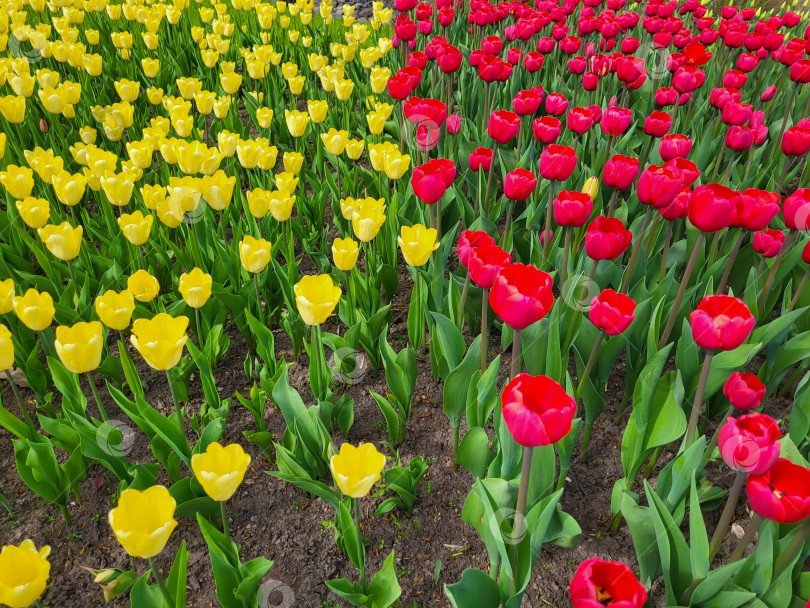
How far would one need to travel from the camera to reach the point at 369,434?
2209mm

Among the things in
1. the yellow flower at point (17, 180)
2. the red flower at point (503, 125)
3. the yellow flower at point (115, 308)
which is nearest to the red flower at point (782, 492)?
the yellow flower at point (115, 308)

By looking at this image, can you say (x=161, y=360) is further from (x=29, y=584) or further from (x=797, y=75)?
(x=797, y=75)

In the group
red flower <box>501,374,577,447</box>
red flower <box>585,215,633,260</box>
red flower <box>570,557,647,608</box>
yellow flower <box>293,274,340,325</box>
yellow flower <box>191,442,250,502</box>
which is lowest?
yellow flower <box>191,442,250,502</box>

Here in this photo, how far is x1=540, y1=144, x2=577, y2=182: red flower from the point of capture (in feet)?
7.61

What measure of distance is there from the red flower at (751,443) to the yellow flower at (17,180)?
103 inches

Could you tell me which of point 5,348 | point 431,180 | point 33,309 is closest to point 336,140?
point 431,180

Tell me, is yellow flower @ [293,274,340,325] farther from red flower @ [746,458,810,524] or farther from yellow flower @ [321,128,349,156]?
yellow flower @ [321,128,349,156]

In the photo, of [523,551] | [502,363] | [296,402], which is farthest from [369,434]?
[523,551]

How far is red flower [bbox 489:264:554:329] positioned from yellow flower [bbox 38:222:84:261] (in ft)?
5.11

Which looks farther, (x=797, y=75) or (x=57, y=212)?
(x=797, y=75)

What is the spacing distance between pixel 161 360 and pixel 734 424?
141 cm

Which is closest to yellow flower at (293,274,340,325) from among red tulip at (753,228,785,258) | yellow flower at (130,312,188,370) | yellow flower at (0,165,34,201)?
yellow flower at (130,312,188,370)

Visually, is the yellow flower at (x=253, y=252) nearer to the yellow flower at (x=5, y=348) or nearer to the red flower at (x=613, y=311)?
the yellow flower at (x=5, y=348)

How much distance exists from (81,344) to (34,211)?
3.46 ft
